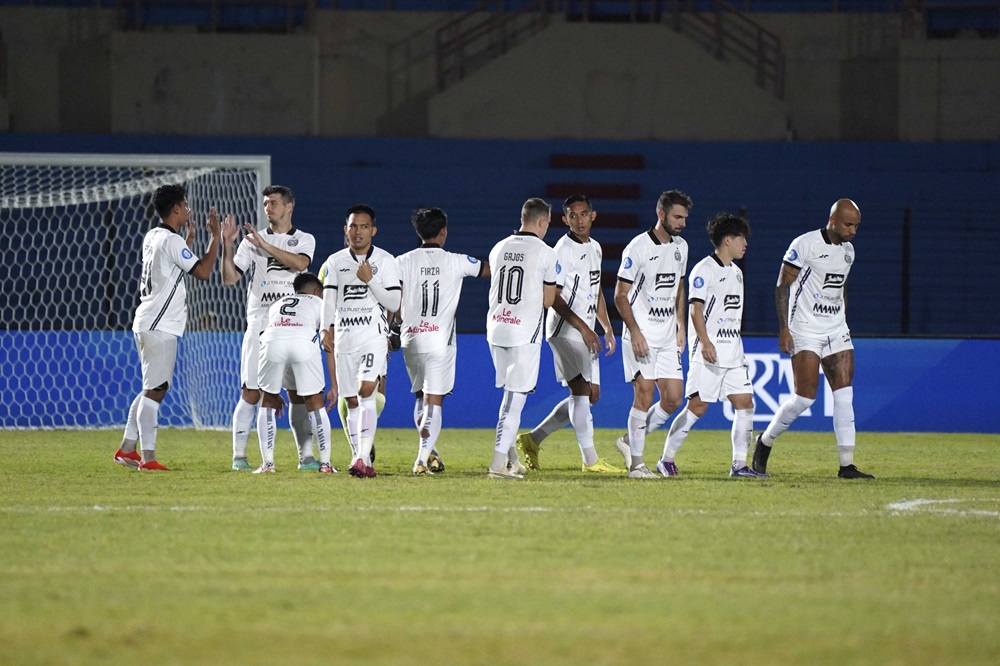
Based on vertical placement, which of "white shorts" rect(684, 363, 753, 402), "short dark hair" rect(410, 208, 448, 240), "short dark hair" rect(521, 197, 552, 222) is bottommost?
"white shorts" rect(684, 363, 753, 402)

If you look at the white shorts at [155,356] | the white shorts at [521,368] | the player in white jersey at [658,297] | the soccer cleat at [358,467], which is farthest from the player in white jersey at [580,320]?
the white shorts at [155,356]

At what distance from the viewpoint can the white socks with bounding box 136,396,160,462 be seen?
977cm

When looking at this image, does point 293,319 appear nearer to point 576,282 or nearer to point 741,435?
point 576,282

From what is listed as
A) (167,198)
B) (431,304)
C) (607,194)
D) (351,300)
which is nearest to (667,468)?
(431,304)

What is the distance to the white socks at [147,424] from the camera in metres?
9.77

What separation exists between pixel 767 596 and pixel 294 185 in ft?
55.9

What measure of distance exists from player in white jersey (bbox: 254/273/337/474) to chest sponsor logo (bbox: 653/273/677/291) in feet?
8.00

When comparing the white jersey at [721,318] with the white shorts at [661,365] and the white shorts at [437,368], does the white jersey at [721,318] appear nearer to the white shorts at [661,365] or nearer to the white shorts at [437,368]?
the white shorts at [661,365]

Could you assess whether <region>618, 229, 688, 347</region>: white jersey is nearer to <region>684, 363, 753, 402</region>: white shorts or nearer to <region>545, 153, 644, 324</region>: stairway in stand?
<region>684, 363, 753, 402</region>: white shorts

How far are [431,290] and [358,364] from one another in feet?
2.45

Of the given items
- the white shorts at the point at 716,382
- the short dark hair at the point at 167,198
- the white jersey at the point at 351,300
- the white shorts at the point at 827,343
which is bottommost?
the white shorts at the point at 716,382

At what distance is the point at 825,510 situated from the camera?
299 inches

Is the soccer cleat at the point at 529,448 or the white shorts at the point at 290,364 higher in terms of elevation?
the white shorts at the point at 290,364

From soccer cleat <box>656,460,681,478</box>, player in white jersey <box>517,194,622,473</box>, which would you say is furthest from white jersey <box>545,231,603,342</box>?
soccer cleat <box>656,460,681,478</box>
